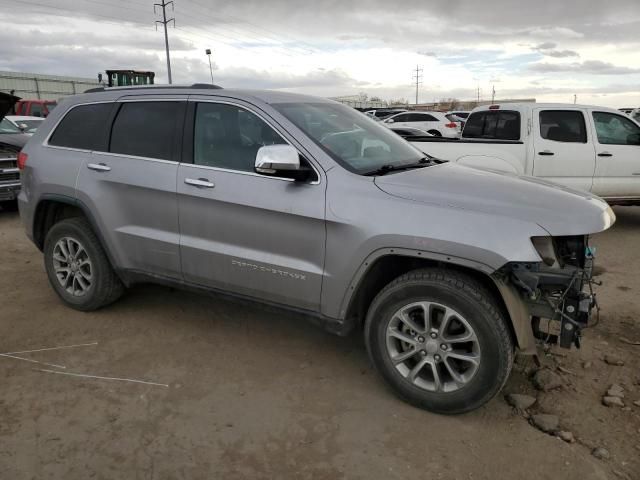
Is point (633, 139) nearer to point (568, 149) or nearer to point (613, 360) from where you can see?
point (568, 149)

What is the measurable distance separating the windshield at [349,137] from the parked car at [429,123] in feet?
50.7

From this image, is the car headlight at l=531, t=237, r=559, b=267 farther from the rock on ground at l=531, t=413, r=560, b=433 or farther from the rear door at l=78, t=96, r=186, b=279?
the rear door at l=78, t=96, r=186, b=279

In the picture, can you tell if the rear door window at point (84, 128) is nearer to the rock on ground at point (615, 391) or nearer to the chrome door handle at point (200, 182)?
the chrome door handle at point (200, 182)

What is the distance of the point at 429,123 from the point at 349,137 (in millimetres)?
17392

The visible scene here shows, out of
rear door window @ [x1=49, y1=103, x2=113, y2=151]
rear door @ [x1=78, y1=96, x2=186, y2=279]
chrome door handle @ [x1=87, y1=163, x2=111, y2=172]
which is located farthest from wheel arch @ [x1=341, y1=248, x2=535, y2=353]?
rear door window @ [x1=49, y1=103, x2=113, y2=151]

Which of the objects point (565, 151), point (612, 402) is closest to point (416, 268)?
point (612, 402)

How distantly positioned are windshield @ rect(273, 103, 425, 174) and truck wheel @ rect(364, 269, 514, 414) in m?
0.86

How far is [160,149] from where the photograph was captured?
12.9ft

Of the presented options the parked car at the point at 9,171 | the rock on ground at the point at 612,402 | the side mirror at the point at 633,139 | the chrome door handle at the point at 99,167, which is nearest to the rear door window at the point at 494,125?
the side mirror at the point at 633,139

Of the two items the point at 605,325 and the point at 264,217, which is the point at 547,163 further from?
the point at 264,217

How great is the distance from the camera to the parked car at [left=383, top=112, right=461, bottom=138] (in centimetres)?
1957

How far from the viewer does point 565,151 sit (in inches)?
299

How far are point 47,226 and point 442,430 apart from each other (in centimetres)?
379

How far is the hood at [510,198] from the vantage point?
2803 millimetres
